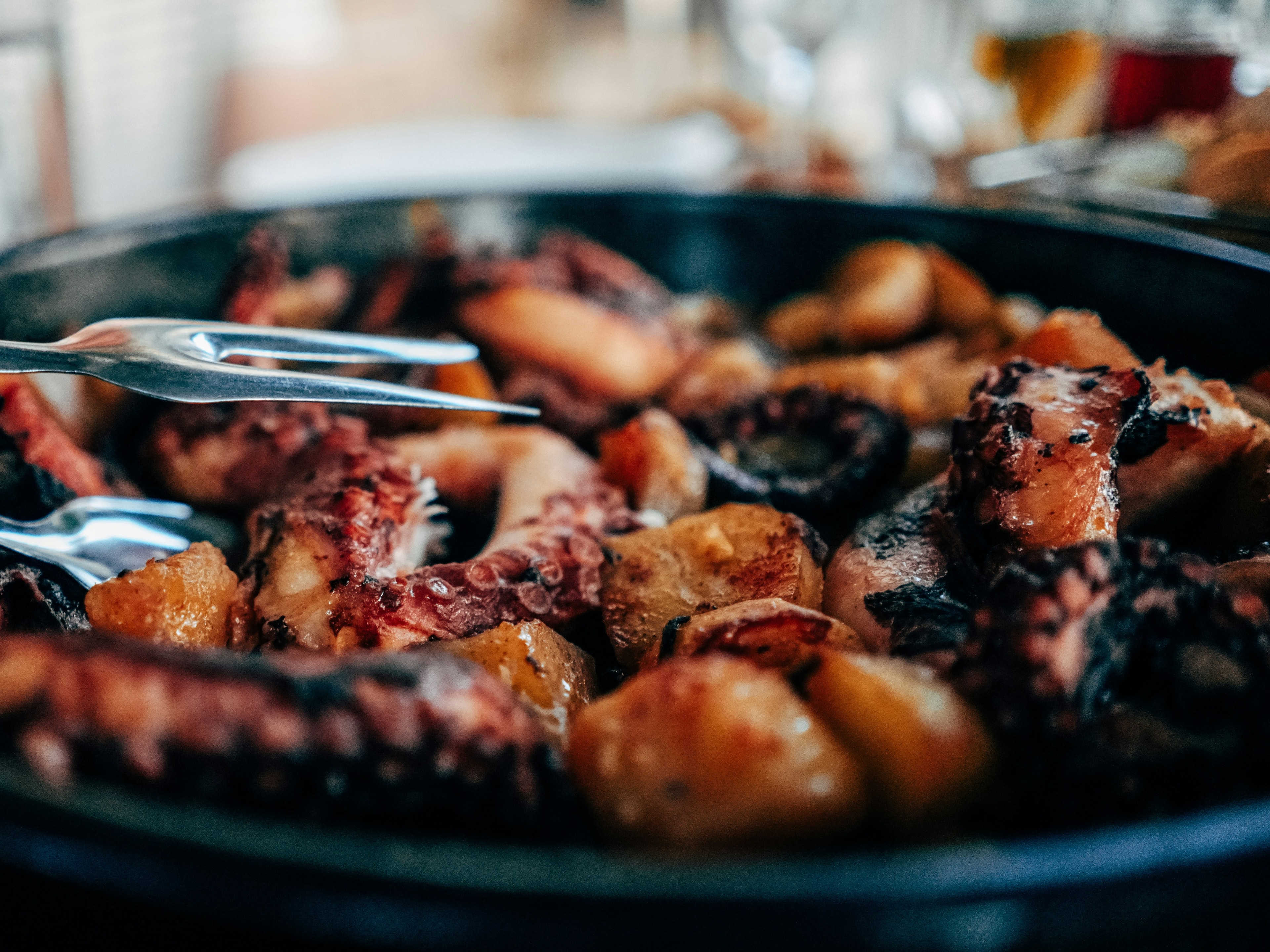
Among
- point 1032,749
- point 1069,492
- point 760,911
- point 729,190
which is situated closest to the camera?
point 760,911

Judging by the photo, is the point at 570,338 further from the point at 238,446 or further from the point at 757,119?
the point at 757,119

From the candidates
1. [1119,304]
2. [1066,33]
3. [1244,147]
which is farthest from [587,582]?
[1066,33]

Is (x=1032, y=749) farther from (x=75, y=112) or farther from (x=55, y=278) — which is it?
(x=75, y=112)

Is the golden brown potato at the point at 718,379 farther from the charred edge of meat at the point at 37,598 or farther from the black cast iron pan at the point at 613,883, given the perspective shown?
the black cast iron pan at the point at 613,883

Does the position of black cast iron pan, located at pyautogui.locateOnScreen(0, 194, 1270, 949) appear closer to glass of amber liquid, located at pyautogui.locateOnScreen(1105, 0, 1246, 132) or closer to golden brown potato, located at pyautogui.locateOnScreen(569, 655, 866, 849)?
golden brown potato, located at pyautogui.locateOnScreen(569, 655, 866, 849)

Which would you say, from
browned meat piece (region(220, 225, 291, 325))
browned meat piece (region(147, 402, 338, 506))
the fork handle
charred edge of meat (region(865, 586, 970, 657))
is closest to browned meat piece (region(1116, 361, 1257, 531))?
charred edge of meat (region(865, 586, 970, 657))


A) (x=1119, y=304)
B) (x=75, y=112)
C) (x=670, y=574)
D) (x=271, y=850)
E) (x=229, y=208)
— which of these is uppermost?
(x=75, y=112)
